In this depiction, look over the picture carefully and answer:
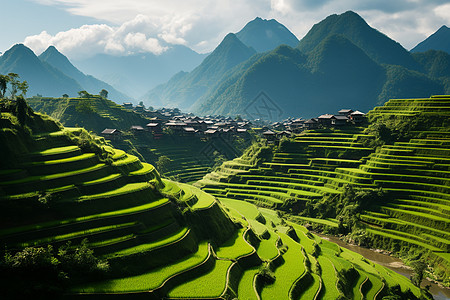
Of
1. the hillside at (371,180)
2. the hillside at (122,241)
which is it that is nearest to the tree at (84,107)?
the hillside at (371,180)

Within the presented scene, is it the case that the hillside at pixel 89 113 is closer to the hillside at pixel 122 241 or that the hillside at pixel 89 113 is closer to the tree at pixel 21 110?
the hillside at pixel 122 241

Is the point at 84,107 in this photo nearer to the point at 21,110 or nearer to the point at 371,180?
the point at 21,110

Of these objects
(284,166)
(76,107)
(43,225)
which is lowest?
(284,166)

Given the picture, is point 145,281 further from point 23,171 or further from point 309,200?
point 309,200

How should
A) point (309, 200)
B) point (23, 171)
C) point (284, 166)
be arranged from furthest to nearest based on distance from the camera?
point (284, 166) < point (309, 200) < point (23, 171)

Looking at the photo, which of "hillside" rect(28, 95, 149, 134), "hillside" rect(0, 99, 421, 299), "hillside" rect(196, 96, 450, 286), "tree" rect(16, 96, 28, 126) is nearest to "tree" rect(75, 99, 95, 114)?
"hillside" rect(28, 95, 149, 134)

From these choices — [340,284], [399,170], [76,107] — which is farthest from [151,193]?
[76,107]
